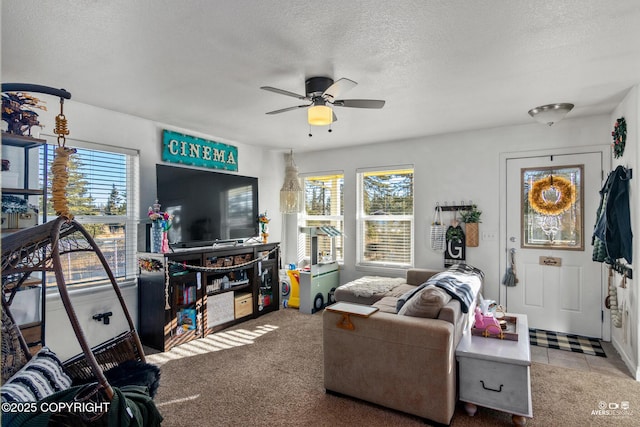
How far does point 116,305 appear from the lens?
12.3 feet

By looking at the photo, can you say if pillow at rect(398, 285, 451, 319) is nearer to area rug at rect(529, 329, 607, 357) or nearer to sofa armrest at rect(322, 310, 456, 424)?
sofa armrest at rect(322, 310, 456, 424)

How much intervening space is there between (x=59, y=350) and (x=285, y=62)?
317 centimetres

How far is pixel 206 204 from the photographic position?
175 inches

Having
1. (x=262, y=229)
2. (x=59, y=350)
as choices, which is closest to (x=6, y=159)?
(x=59, y=350)

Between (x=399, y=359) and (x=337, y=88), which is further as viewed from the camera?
(x=337, y=88)

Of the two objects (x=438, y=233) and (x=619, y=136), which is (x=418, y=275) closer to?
(x=438, y=233)

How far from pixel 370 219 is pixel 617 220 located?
9.53 feet

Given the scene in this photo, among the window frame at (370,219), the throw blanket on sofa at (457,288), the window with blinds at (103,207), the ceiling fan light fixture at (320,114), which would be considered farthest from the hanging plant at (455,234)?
the window with blinds at (103,207)

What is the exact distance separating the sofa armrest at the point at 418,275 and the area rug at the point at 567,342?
48.6 inches

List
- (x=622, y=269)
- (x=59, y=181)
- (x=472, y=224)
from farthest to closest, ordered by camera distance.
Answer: (x=472, y=224), (x=622, y=269), (x=59, y=181)

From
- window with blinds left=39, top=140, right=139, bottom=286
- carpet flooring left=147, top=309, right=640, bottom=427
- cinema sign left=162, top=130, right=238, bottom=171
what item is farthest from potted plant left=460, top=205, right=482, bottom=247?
window with blinds left=39, top=140, right=139, bottom=286

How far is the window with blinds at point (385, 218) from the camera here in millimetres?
5219

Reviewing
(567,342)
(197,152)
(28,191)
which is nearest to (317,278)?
(197,152)

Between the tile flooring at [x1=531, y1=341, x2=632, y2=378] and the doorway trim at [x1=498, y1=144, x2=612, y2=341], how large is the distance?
0.42 metres
